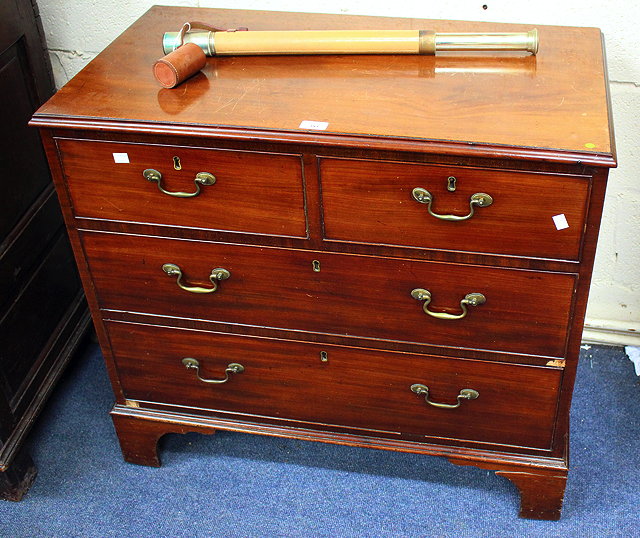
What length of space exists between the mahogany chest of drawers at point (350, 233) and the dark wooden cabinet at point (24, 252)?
0.90 ft

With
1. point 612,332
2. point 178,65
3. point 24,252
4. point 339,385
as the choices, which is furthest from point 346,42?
point 612,332

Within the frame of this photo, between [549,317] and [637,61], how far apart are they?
2.44ft

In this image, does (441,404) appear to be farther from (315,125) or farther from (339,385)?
(315,125)

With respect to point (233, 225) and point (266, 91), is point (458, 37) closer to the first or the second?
point (266, 91)

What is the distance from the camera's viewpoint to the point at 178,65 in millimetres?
1655

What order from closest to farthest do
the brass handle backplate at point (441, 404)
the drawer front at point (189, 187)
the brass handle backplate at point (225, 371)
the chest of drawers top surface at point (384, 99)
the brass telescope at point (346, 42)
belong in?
1. the chest of drawers top surface at point (384, 99)
2. the drawer front at point (189, 187)
3. the brass telescope at point (346, 42)
4. the brass handle backplate at point (441, 404)
5. the brass handle backplate at point (225, 371)

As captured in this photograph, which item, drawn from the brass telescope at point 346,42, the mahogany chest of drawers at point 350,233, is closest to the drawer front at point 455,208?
the mahogany chest of drawers at point 350,233

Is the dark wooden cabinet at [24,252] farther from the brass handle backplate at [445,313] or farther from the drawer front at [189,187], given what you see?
the brass handle backplate at [445,313]

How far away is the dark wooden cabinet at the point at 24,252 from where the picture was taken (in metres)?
2.01

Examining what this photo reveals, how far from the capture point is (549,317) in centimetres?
167

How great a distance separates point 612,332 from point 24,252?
5.38 feet

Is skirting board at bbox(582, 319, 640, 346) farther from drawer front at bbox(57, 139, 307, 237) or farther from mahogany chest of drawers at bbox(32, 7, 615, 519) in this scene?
drawer front at bbox(57, 139, 307, 237)

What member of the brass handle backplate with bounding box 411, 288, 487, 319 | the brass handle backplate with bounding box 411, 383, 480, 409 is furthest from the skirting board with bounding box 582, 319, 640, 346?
the brass handle backplate with bounding box 411, 288, 487, 319

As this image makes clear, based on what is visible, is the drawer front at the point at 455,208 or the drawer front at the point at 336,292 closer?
the drawer front at the point at 455,208
